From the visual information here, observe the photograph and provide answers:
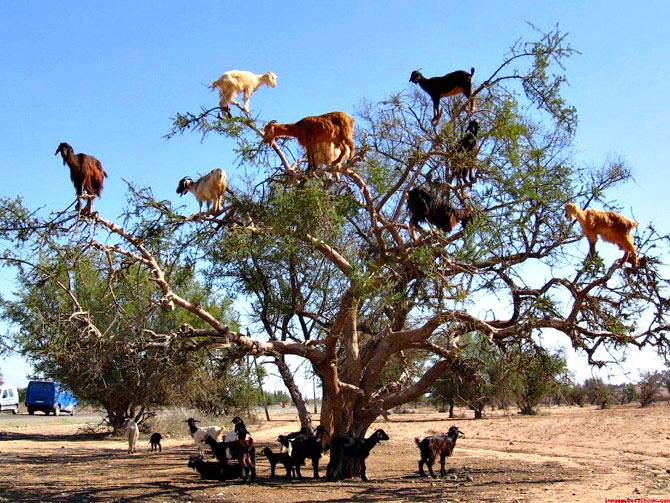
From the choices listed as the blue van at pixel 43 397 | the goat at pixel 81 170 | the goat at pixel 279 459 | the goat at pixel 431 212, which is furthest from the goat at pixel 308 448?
the blue van at pixel 43 397

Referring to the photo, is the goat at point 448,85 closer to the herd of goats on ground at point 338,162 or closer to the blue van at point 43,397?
the herd of goats on ground at point 338,162

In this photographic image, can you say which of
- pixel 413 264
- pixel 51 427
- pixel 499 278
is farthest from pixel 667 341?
pixel 51 427

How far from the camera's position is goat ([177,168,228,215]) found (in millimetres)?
9094

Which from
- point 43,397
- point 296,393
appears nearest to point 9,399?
point 43,397

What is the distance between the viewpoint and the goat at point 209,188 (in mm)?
9094

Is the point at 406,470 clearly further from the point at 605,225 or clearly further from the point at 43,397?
the point at 43,397

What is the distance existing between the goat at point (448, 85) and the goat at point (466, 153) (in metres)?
0.29

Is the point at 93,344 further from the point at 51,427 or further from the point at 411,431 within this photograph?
the point at 51,427

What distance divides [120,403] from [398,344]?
594 inches

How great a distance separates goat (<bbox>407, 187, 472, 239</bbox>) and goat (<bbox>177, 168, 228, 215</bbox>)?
8.06ft

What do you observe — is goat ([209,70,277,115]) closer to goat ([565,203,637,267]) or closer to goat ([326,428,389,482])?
goat ([565,203,637,267])

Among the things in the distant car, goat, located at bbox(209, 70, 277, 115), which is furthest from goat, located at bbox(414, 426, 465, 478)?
the distant car

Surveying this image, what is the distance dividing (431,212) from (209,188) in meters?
2.93

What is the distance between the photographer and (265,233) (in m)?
9.41
